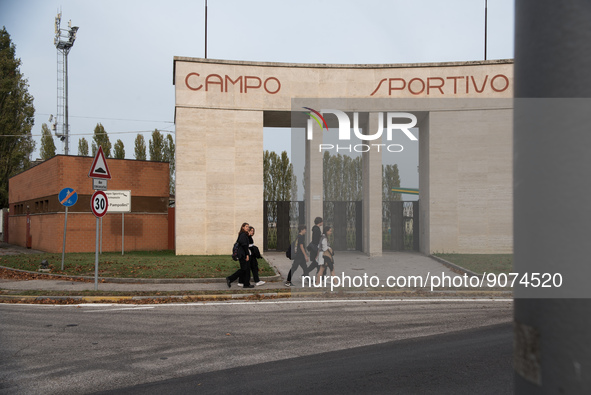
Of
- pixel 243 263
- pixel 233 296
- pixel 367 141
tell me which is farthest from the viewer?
pixel 367 141

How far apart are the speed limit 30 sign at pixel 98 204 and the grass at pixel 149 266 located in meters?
2.96

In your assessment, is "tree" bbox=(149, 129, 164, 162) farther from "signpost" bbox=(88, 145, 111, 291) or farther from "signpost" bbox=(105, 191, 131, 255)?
"signpost" bbox=(88, 145, 111, 291)

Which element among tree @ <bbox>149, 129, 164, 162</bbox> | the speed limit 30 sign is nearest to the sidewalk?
the speed limit 30 sign

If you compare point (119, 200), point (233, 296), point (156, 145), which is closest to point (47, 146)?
point (156, 145)

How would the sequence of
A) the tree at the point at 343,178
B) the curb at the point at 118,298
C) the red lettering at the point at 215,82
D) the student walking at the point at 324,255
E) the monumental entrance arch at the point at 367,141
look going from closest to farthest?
the curb at the point at 118,298 < the student walking at the point at 324,255 < the monumental entrance arch at the point at 367,141 < the red lettering at the point at 215,82 < the tree at the point at 343,178

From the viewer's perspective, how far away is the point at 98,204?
40.0ft

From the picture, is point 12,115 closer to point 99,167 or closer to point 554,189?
point 99,167

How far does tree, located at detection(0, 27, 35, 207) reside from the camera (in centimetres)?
3139

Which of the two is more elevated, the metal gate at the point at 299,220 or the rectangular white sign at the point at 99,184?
the rectangular white sign at the point at 99,184

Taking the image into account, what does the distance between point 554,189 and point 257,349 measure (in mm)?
6142

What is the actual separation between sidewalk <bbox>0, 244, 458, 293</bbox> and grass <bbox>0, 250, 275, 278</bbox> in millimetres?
660

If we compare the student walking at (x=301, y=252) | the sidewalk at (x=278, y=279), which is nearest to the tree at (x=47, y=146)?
the sidewalk at (x=278, y=279)

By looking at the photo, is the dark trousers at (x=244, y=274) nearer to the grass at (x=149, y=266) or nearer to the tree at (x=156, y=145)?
the grass at (x=149, y=266)

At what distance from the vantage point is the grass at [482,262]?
15.5 m
